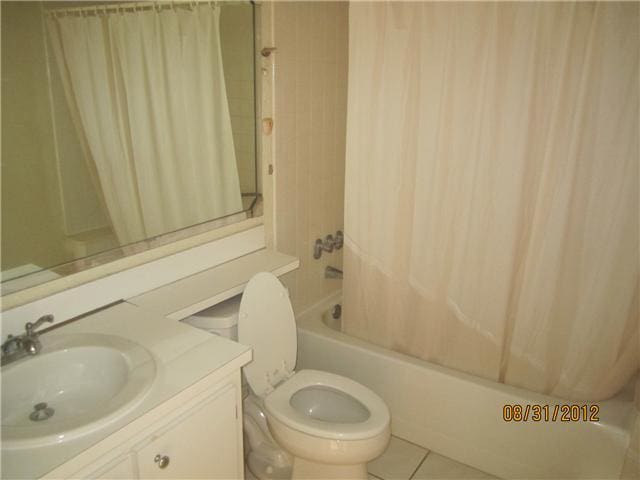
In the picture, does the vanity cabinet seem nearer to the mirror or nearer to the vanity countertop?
the vanity countertop

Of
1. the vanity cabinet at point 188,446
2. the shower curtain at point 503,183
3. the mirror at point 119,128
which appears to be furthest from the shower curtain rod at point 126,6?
the vanity cabinet at point 188,446

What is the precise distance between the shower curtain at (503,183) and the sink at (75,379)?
1077mm

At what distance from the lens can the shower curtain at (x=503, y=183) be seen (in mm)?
1513

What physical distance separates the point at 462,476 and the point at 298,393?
0.74m

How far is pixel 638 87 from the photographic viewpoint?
1.45 meters

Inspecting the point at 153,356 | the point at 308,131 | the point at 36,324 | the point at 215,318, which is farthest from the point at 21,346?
the point at 308,131

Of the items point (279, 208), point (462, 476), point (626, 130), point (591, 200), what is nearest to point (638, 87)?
point (626, 130)

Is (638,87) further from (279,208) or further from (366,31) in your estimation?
(279,208)

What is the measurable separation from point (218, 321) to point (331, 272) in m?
0.98

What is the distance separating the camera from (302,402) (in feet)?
6.19

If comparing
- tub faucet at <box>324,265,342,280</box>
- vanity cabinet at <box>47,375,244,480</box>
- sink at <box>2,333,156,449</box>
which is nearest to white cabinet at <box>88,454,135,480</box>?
vanity cabinet at <box>47,375,244,480</box>

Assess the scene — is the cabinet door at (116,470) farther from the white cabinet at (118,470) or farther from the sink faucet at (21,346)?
the sink faucet at (21,346)

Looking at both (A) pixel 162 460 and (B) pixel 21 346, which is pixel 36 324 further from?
(A) pixel 162 460

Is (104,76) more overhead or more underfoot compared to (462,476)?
more overhead
